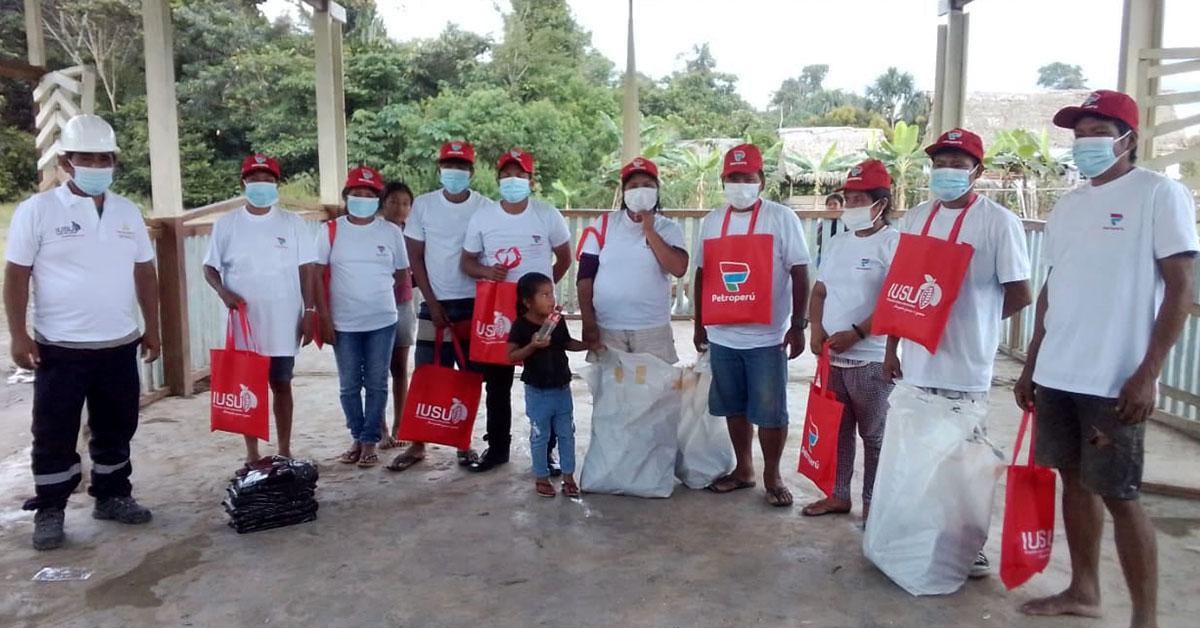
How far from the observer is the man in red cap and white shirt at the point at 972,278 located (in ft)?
9.61

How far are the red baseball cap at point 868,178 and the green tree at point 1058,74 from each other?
50026 mm

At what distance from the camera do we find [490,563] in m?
3.21

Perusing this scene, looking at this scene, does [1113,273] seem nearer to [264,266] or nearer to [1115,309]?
[1115,309]

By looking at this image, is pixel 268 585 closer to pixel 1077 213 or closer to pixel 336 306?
pixel 336 306

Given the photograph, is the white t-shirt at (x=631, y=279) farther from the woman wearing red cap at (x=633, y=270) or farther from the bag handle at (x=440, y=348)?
the bag handle at (x=440, y=348)

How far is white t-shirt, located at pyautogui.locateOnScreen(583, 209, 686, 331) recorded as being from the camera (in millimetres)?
3801

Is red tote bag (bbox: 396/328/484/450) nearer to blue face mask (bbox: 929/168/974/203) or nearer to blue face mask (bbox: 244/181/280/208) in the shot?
blue face mask (bbox: 244/181/280/208)

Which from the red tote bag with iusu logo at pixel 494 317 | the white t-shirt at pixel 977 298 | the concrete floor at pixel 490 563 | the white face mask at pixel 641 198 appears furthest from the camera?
the red tote bag with iusu logo at pixel 494 317

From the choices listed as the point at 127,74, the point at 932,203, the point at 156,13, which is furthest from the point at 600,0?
the point at 127,74

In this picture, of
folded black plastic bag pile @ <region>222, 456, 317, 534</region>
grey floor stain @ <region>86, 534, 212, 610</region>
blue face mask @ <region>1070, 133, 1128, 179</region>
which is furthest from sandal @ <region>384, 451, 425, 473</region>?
blue face mask @ <region>1070, 133, 1128, 179</region>

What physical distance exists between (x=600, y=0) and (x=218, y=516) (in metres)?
8.58

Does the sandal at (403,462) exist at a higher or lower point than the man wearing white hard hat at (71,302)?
lower

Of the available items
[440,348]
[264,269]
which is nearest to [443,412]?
[440,348]

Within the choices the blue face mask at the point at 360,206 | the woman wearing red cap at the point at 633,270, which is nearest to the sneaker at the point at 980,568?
the woman wearing red cap at the point at 633,270
